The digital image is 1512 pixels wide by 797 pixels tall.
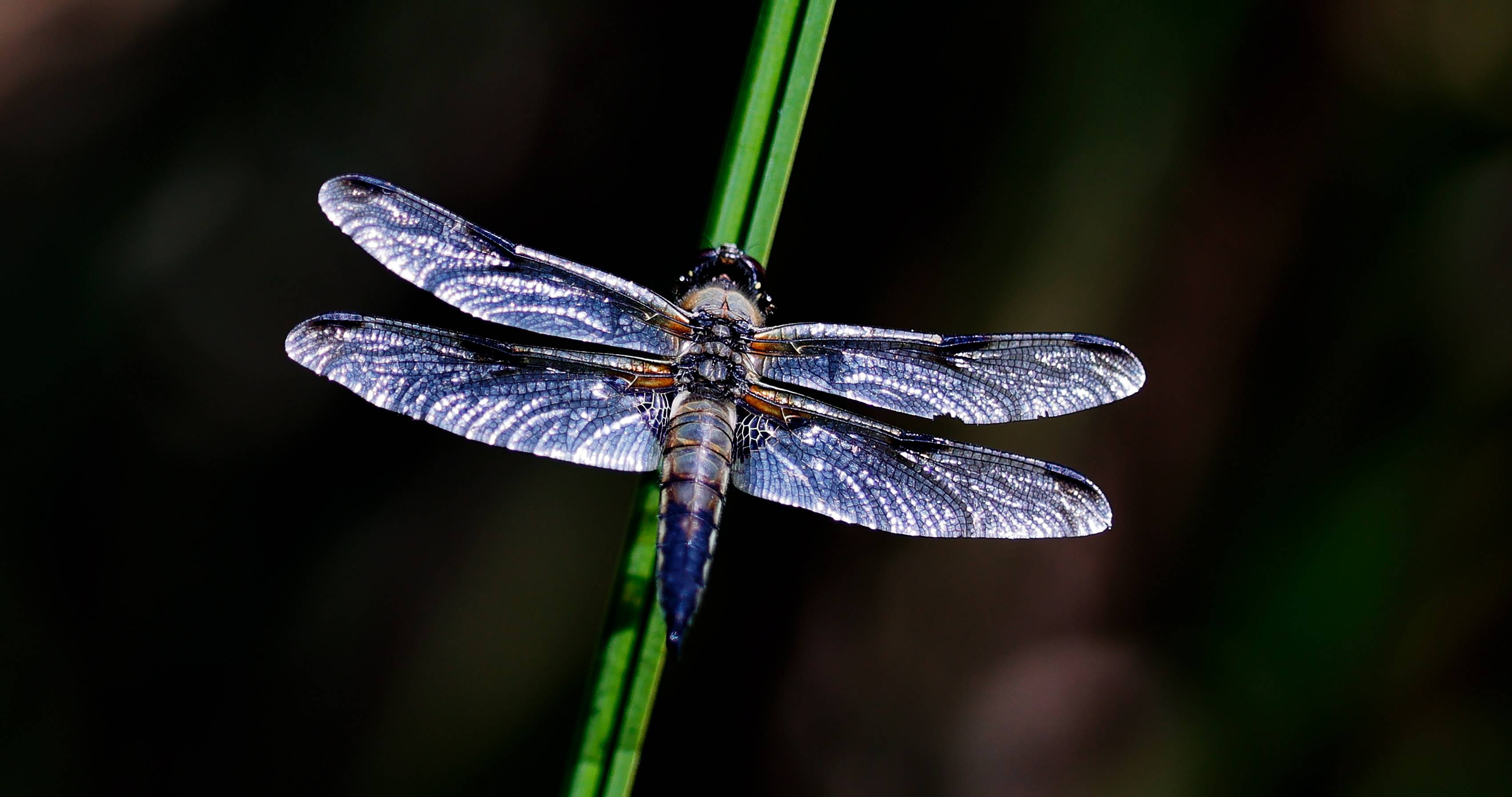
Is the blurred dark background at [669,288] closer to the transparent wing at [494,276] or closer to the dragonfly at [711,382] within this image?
the dragonfly at [711,382]

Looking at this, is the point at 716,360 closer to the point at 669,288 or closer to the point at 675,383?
the point at 675,383

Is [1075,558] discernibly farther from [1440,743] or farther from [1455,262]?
[1455,262]

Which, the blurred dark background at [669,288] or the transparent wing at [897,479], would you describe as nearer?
the transparent wing at [897,479]

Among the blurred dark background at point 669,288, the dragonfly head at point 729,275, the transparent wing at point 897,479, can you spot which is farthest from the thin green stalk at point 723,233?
the blurred dark background at point 669,288

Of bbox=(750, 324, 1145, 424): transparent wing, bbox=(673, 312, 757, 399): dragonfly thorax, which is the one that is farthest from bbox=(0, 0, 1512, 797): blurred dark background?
bbox=(673, 312, 757, 399): dragonfly thorax

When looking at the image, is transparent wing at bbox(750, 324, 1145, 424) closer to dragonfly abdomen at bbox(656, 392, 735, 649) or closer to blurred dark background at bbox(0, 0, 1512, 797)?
dragonfly abdomen at bbox(656, 392, 735, 649)

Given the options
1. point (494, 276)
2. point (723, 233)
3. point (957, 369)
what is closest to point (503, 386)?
point (494, 276)

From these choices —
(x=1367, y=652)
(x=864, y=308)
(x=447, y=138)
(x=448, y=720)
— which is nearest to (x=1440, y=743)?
(x=1367, y=652)

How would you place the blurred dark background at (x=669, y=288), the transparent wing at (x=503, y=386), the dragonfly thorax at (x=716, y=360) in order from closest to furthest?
the transparent wing at (x=503, y=386) → the dragonfly thorax at (x=716, y=360) → the blurred dark background at (x=669, y=288)
